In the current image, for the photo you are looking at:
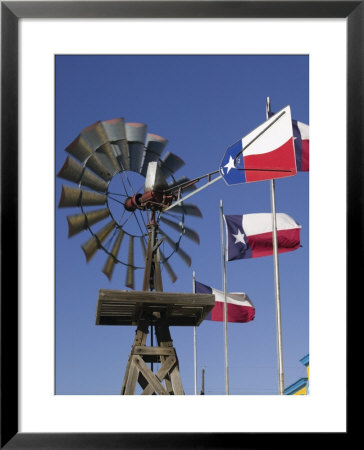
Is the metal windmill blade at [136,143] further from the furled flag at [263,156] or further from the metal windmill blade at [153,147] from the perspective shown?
Result: the furled flag at [263,156]

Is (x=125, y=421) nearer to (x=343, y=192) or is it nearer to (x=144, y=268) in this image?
(x=343, y=192)

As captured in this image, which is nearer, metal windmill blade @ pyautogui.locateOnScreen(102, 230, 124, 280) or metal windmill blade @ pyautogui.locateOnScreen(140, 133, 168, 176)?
metal windmill blade @ pyautogui.locateOnScreen(140, 133, 168, 176)

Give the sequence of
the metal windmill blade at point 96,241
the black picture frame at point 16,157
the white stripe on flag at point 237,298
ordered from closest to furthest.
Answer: the black picture frame at point 16,157 → the metal windmill blade at point 96,241 → the white stripe on flag at point 237,298

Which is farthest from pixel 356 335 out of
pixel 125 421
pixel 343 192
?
pixel 125 421

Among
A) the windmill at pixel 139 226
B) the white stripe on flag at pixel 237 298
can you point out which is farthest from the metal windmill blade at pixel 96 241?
the white stripe on flag at pixel 237 298

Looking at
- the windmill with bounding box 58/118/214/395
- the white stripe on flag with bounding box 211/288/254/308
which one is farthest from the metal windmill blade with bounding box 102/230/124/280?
the white stripe on flag with bounding box 211/288/254/308

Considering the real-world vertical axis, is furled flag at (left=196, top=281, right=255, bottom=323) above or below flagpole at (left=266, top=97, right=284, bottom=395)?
below

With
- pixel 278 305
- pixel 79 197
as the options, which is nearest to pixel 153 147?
pixel 79 197

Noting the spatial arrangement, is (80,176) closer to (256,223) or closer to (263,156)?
(263,156)

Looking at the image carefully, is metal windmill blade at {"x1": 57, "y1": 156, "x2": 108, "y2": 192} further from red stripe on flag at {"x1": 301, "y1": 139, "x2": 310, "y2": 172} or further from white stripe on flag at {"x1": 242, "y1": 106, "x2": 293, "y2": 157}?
red stripe on flag at {"x1": 301, "y1": 139, "x2": 310, "y2": 172}
